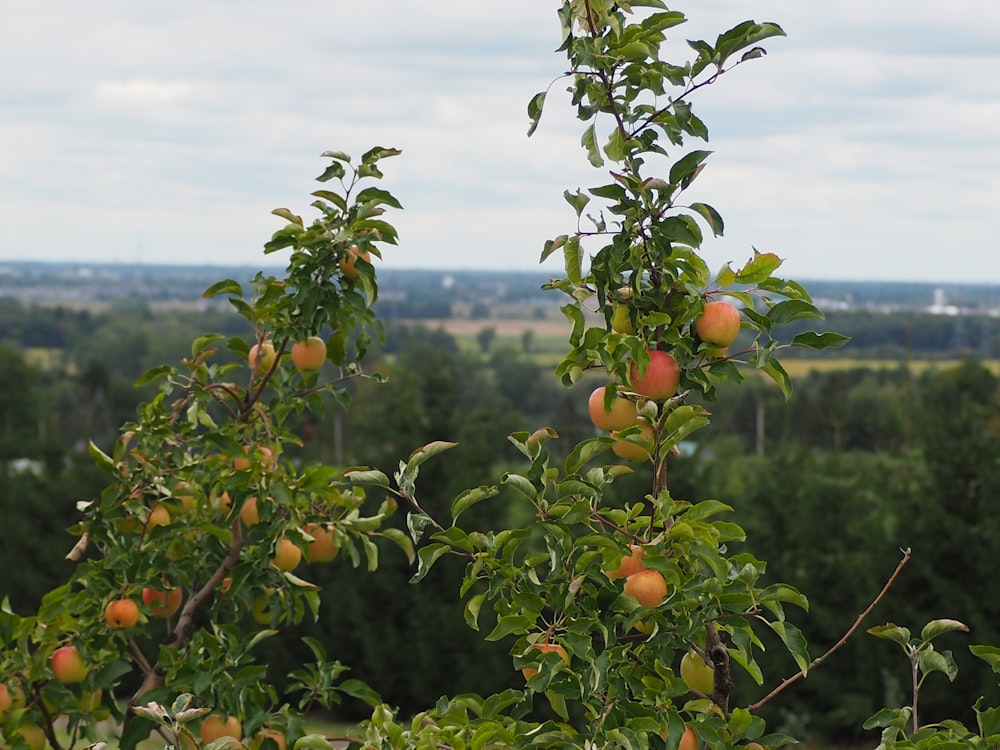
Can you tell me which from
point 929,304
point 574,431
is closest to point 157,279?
point 929,304

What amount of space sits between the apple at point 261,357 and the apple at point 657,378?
2.16 metres

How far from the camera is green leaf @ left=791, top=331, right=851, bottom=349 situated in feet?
9.12

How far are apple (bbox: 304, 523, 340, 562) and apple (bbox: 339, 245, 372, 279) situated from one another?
3.15 feet

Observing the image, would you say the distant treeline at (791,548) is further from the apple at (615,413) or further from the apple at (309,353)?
the apple at (615,413)

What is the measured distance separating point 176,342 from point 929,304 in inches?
2699

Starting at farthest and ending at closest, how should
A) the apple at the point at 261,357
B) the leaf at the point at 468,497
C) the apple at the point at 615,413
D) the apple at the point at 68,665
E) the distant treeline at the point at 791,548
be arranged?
1. the distant treeline at the point at 791,548
2. the apple at the point at 261,357
3. the apple at the point at 68,665
4. the apple at the point at 615,413
5. the leaf at the point at 468,497

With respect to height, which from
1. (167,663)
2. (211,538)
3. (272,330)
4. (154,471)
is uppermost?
(272,330)

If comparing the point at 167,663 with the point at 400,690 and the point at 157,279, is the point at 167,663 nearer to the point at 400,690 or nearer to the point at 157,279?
the point at 400,690

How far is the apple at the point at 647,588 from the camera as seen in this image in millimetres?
2867

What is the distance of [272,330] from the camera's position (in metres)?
4.52

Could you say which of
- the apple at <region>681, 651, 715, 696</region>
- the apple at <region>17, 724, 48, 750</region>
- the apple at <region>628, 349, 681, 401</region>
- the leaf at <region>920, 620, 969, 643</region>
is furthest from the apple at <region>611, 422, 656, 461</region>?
the apple at <region>17, 724, 48, 750</region>

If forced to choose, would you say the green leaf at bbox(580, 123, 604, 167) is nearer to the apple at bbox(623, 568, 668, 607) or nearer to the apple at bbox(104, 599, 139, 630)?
the apple at bbox(623, 568, 668, 607)

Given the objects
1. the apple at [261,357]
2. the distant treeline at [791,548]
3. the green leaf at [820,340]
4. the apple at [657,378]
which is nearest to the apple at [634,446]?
the apple at [657,378]

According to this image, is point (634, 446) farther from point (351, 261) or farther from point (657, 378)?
→ point (351, 261)
